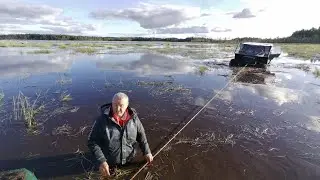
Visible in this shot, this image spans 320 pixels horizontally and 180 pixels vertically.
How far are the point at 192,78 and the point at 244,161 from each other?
1114 cm

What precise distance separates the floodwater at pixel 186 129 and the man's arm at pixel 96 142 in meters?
1.07

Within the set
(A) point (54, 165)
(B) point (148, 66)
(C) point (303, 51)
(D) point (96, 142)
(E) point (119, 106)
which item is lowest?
(A) point (54, 165)

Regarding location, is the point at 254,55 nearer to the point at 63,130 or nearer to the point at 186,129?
the point at 186,129

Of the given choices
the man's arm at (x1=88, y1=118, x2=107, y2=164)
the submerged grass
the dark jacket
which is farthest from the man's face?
the submerged grass

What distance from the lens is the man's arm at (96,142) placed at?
478 centimetres

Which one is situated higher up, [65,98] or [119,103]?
[119,103]

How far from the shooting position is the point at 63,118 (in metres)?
9.12

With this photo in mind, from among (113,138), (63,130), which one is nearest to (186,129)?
(63,130)

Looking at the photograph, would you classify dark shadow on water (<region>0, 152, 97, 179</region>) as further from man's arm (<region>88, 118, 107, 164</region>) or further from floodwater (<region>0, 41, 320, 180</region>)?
man's arm (<region>88, 118, 107, 164</region>)

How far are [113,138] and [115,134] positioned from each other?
89 millimetres

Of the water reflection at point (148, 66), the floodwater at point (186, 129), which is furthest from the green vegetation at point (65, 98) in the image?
the water reflection at point (148, 66)

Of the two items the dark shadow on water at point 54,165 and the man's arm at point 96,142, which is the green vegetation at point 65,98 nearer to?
the dark shadow on water at point 54,165

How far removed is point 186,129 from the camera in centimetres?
854

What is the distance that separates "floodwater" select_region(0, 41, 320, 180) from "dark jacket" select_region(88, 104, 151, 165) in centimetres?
67
